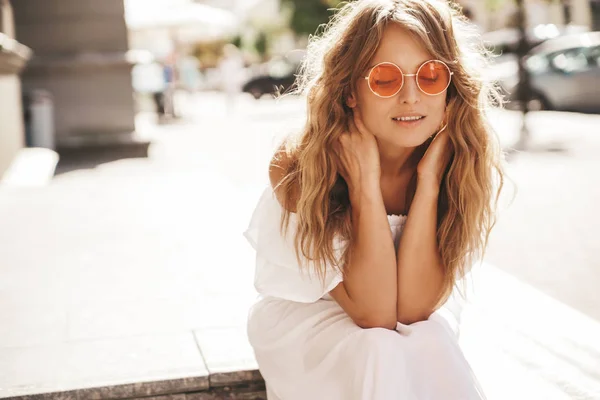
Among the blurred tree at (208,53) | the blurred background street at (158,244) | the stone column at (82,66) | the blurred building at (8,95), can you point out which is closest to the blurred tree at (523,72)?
the blurred background street at (158,244)

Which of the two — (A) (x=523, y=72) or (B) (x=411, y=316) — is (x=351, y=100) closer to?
(B) (x=411, y=316)

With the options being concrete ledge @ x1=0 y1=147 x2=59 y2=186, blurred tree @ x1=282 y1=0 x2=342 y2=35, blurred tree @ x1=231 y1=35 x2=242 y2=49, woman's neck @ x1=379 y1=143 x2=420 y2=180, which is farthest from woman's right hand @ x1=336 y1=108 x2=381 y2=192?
blurred tree @ x1=231 y1=35 x2=242 y2=49

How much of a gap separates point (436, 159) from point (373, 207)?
301 mm

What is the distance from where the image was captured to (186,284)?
4.36m

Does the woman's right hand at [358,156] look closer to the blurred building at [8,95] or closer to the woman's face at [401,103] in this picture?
the woman's face at [401,103]

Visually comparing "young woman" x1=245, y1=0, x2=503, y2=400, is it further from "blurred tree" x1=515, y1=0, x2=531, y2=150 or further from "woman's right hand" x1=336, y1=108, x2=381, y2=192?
"blurred tree" x1=515, y1=0, x2=531, y2=150

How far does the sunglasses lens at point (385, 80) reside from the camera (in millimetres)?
2543

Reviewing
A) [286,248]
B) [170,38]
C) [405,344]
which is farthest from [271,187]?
[170,38]

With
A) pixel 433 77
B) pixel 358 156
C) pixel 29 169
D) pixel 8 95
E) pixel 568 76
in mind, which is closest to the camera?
pixel 433 77

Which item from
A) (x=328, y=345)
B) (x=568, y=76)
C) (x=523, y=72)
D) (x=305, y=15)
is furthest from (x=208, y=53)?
(x=328, y=345)

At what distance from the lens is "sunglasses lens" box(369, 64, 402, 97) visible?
254 centimetres

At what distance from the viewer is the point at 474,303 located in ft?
13.6

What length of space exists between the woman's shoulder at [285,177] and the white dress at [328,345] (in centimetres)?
5

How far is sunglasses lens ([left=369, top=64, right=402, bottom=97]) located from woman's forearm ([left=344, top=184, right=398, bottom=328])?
326mm
